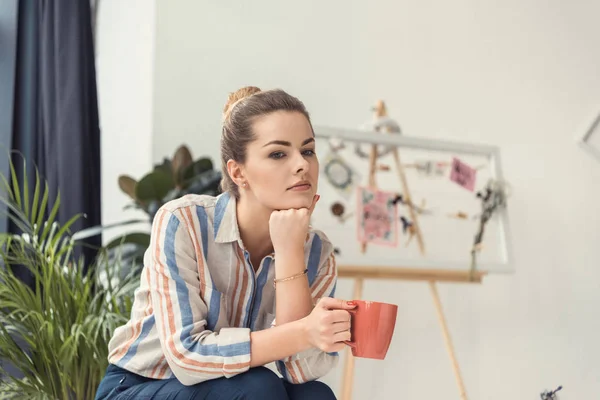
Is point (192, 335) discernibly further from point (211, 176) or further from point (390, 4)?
point (390, 4)

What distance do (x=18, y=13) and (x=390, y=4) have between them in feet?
5.74

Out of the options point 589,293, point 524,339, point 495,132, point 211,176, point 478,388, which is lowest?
point 478,388

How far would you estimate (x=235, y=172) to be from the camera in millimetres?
1354

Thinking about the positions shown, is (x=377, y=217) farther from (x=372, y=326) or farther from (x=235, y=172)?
(x=372, y=326)

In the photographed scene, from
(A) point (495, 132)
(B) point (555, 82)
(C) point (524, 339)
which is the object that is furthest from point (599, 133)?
(C) point (524, 339)

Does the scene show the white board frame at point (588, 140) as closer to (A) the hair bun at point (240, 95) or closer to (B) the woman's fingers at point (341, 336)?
(A) the hair bun at point (240, 95)

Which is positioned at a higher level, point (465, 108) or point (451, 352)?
point (465, 108)

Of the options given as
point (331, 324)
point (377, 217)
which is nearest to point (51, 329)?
point (331, 324)

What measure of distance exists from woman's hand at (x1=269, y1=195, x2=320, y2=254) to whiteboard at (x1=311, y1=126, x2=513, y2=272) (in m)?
1.29

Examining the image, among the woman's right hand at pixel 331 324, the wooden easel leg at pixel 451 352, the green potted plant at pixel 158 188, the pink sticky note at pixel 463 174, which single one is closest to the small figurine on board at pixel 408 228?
the wooden easel leg at pixel 451 352

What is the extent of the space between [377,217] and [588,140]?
1670mm

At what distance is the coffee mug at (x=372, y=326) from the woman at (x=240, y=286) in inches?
1.1

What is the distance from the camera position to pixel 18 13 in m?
2.47

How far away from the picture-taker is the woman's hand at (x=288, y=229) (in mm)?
1261
